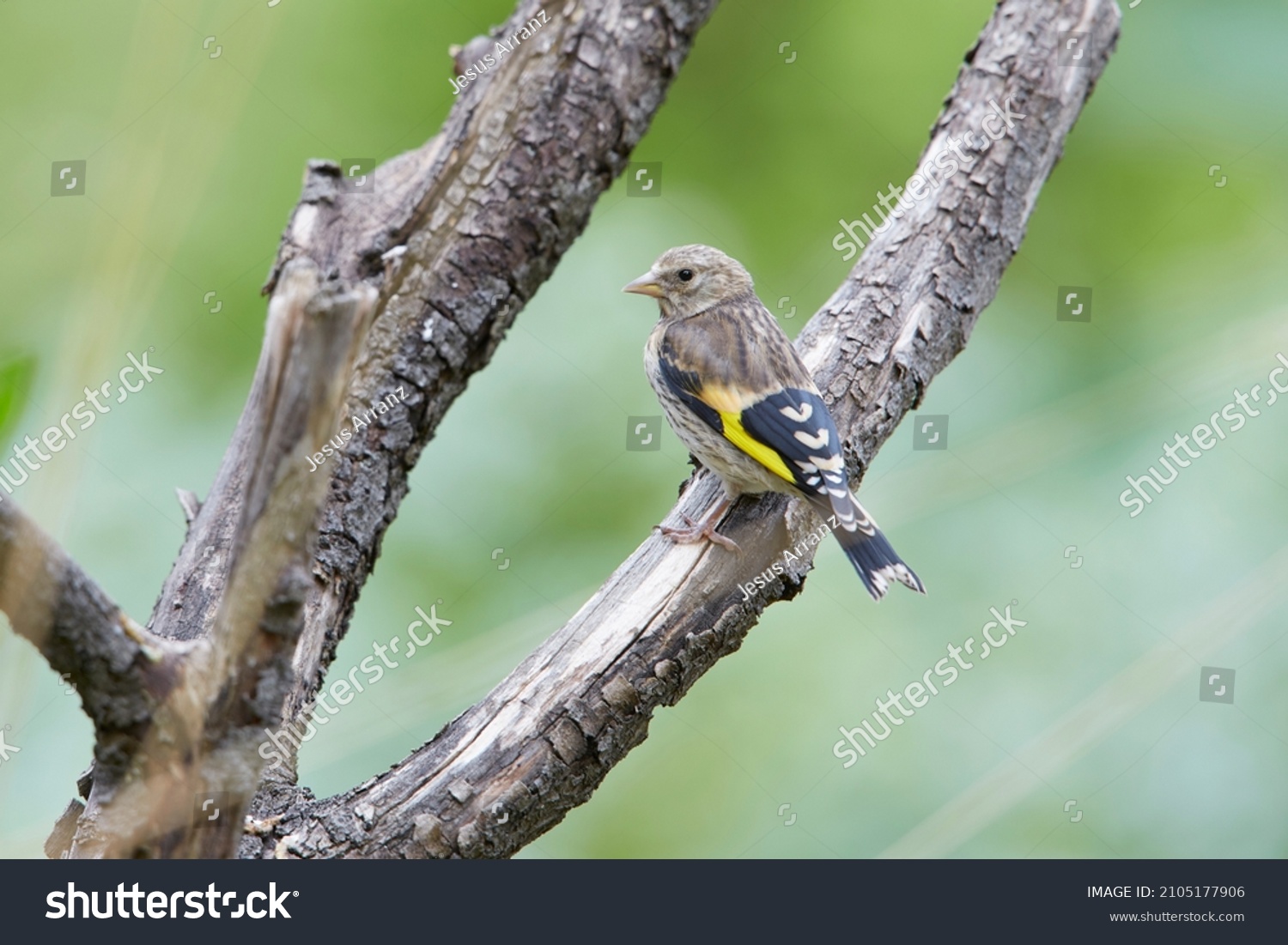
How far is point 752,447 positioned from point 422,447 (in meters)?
0.94

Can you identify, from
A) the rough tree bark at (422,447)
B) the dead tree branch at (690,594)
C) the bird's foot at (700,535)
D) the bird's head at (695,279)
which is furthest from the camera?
the bird's head at (695,279)

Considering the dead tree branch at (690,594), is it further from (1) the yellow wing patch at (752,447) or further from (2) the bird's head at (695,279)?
(2) the bird's head at (695,279)

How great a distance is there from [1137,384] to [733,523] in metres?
1.60

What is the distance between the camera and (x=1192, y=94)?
3.58m

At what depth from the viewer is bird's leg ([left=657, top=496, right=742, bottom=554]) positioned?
2359mm

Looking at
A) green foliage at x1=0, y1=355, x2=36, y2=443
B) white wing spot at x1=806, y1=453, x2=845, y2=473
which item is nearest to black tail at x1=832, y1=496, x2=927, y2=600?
white wing spot at x1=806, y1=453, x2=845, y2=473

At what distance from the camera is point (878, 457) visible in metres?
3.42

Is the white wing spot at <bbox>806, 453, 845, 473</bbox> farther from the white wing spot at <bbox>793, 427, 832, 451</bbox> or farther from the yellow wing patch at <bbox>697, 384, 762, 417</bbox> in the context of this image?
the yellow wing patch at <bbox>697, 384, 762, 417</bbox>

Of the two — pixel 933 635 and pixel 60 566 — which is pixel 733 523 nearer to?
pixel 933 635

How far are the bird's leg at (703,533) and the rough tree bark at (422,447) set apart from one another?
0.11 feet

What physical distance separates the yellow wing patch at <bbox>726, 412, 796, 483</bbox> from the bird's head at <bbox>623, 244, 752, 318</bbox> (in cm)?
59

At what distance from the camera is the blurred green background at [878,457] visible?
301 centimetres

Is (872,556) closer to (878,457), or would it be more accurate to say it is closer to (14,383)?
(878,457)

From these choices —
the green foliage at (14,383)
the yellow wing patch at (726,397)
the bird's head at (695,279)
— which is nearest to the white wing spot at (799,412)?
the yellow wing patch at (726,397)
